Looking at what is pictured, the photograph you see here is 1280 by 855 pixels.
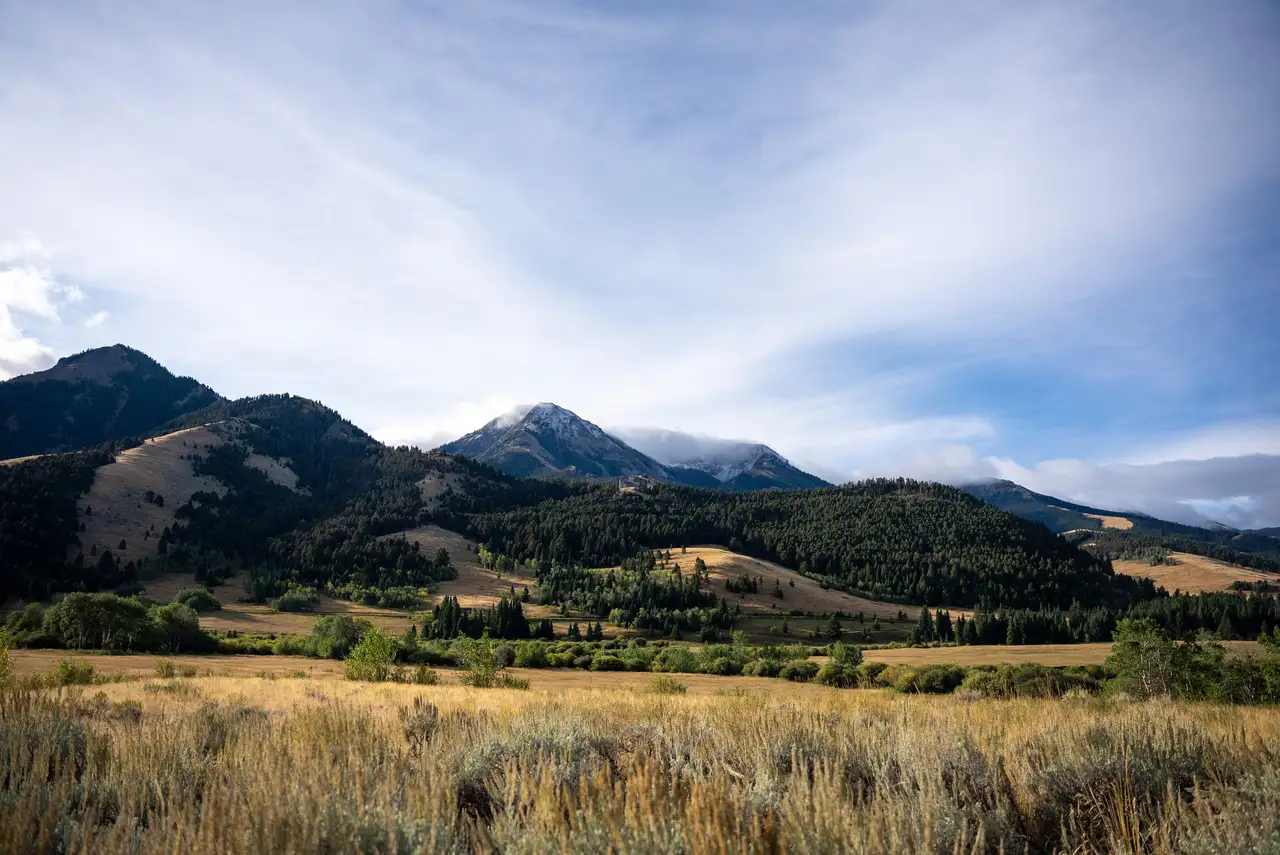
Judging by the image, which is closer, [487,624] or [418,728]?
[418,728]

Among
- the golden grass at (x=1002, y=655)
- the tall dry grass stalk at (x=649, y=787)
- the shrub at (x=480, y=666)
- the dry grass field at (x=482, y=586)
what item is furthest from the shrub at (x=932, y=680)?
the dry grass field at (x=482, y=586)

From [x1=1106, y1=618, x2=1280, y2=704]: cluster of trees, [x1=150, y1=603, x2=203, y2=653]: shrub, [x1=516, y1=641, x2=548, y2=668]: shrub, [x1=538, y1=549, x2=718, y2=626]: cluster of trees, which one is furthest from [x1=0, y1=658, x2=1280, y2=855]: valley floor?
[x1=538, y1=549, x2=718, y2=626]: cluster of trees

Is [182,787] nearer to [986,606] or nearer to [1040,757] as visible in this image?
[1040,757]

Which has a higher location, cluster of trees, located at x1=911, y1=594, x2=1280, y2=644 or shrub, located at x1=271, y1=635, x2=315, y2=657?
shrub, located at x1=271, y1=635, x2=315, y2=657

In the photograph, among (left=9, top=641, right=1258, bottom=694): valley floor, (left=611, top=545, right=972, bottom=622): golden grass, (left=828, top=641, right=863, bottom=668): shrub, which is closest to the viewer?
(left=9, top=641, right=1258, bottom=694): valley floor

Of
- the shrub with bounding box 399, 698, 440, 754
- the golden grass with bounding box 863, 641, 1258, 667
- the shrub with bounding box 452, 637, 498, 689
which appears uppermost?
the shrub with bounding box 399, 698, 440, 754

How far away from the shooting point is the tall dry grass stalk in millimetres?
3730

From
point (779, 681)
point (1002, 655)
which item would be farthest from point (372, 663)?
point (1002, 655)

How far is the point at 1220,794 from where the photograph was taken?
17.9 ft

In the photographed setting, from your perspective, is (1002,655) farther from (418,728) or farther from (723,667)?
(418,728)

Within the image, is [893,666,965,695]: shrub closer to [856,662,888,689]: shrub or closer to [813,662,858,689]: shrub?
[856,662,888,689]: shrub

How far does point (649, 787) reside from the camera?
14.8ft

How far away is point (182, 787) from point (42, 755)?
1336mm

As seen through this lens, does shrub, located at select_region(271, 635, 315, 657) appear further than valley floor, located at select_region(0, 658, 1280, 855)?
Yes
